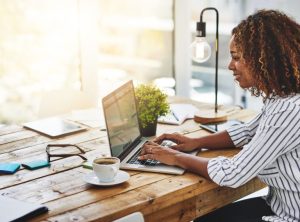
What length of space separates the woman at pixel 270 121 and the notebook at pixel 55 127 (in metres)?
0.58

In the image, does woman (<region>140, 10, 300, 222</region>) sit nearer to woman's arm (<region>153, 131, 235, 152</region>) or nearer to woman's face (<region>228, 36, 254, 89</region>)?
woman's face (<region>228, 36, 254, 89</region>)

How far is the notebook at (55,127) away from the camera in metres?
2.19

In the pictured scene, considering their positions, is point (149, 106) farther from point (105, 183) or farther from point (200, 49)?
point (105, 183)

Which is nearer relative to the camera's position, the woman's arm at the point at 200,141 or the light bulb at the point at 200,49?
the woman's arm at the point at 200,141

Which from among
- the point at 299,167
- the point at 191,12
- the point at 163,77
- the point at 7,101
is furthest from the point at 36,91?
the point at 299,167

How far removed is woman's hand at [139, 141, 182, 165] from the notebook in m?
0.50

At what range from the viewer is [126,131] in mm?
1915

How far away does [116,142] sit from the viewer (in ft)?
5.87

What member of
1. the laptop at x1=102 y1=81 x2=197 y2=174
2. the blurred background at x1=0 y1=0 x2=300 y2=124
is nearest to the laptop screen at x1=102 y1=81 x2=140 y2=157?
the laptop at x1=102 y1=81 x2=197 y2=174

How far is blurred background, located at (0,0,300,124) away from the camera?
3168 mm

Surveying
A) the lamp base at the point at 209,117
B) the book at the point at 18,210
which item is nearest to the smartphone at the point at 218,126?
the lamp base at the point at 209,117

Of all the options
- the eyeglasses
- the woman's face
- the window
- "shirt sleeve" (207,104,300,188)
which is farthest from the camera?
the window

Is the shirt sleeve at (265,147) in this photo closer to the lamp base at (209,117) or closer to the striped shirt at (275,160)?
the striped shirt at (275,160)

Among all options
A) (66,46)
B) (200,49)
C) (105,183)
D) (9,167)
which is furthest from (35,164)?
(66,46)
